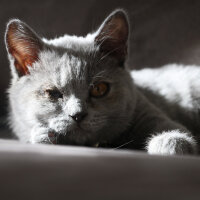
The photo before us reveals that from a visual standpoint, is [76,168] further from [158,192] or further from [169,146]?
[169,146]

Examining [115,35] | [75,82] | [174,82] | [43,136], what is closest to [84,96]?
[75,82]

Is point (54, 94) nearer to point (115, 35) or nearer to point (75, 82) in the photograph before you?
point (75, 82)

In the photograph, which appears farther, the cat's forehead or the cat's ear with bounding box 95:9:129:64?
the cat's ear with bounding box 95:9:129:64

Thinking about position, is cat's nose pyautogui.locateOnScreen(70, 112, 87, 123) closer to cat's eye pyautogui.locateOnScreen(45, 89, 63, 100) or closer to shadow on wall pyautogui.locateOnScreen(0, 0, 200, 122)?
cat's eye pyautogui.locateOnScreen(45, 89, 63, 100)

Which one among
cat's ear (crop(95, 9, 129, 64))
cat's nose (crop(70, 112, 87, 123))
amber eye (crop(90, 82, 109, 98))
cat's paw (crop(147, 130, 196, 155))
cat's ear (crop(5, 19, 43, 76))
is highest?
cat's ear (crop(95, 9, 129, 64))

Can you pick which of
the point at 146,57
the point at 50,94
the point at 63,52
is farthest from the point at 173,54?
the point at 50,94

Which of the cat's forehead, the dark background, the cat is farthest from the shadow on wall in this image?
the cat's forehead

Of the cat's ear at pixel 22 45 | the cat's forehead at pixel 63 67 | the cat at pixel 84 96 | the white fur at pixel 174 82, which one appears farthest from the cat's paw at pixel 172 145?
the white fur at pixel 174 82
